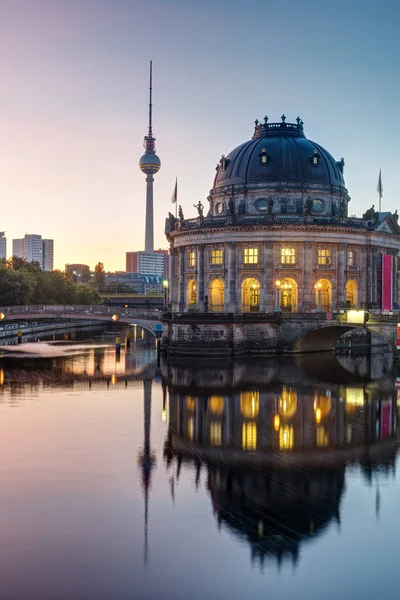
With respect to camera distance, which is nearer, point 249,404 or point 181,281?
point 249,404

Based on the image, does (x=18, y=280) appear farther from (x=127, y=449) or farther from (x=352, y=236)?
(x=127, y=449)

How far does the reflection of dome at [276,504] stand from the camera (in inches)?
951

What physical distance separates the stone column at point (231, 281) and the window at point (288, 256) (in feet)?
21.8

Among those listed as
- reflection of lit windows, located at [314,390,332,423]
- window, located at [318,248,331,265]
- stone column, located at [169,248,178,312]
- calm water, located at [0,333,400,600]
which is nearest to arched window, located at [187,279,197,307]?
stone column, located at [169,248,178,312]

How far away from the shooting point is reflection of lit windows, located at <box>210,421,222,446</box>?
39500 mm

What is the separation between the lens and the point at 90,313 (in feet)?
313

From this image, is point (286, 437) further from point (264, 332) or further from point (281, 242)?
point (281, 242)

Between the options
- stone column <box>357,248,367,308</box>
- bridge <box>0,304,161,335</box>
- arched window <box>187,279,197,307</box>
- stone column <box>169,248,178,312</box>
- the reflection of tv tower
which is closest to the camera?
the reflection of tv tower

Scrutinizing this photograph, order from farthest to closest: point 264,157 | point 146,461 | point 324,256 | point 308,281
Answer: point 264,157 < point 324,256 < point 308,281 < point 146,461

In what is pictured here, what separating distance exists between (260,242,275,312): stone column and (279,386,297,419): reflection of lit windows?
3283 centimetres

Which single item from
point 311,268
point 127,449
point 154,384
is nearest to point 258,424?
point 127,449

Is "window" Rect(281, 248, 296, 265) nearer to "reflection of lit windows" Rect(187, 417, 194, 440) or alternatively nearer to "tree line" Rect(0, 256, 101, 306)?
"reflection of lit windows" Rect(187, 417, 194, 440)

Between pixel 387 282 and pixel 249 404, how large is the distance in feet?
169

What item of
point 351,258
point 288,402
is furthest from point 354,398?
point 351,258
